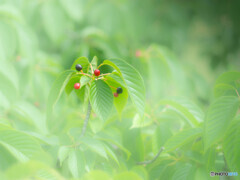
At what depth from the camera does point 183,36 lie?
8.21 ft

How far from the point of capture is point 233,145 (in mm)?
591

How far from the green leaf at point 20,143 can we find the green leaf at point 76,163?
0.28 feet

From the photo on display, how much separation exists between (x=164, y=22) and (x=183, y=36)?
0.29 m

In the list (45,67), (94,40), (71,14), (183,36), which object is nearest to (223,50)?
(183,36)

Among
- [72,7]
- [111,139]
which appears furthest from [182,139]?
[72,7]

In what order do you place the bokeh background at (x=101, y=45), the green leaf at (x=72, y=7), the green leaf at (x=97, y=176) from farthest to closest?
the green leaf at (x=72, y=7) < the bokeh background at (x=101, y=45) < the green leaf at (x=97, y=176)

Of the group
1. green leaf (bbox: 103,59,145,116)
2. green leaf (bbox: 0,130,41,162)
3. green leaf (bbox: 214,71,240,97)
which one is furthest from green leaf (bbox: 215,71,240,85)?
green leaf (bbox: 0,130,41,162)

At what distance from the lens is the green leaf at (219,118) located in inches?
23.1

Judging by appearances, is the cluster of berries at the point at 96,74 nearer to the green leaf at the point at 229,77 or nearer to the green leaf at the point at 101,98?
the green leaf at the point at 101,98

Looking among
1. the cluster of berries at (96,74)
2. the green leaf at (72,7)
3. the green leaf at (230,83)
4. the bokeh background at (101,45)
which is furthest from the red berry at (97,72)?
the green leaf at (72,7)

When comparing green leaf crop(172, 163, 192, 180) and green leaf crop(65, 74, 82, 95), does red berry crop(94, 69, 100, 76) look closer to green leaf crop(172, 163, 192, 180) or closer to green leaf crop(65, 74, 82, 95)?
green leaf crop(65, 74, 82, 95)

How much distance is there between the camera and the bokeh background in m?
1.10

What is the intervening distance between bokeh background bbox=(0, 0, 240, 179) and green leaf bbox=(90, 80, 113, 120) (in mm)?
119

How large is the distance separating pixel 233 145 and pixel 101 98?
345 millimetres
